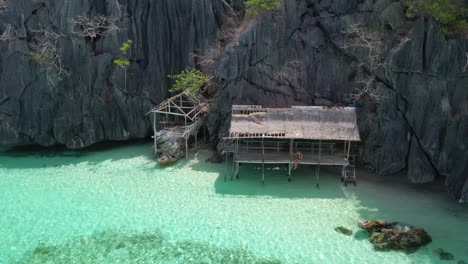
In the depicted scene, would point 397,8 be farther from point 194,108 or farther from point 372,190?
point 194,108

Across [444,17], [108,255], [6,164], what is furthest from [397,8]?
[6,164]

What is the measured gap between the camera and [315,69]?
1006 inches

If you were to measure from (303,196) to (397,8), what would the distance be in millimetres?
11224

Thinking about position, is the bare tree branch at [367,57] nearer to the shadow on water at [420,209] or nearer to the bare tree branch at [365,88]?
the bare tree branch at [365,88]

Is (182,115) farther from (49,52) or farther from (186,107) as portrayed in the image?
(49,52)

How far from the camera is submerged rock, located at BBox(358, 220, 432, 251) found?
17.5 metres

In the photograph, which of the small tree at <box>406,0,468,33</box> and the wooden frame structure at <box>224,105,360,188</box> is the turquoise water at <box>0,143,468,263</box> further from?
the small tree at <box>406,0,468,33</box>

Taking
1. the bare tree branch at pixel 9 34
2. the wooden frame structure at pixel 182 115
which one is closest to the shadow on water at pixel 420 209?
the wooden frame structure at pixel 182 115

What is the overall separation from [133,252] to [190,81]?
1336cm

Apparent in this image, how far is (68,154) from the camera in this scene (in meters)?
28.6

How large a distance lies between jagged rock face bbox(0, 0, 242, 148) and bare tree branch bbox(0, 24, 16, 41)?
0.94 feet

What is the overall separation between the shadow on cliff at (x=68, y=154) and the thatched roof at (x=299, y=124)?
7.38 m

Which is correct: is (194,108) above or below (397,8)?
below

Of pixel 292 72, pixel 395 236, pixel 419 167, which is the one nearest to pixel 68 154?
pixel 292 72
